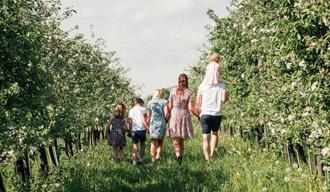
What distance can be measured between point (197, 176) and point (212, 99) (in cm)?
195

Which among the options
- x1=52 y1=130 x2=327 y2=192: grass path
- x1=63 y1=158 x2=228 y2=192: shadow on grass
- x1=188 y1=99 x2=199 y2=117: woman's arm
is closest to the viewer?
x1=52 y1=130 x2=327 y2=192: grass path

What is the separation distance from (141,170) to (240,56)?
13.7 feet

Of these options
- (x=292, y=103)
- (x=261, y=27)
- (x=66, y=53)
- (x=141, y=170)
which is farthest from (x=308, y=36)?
(x=66, y=53)

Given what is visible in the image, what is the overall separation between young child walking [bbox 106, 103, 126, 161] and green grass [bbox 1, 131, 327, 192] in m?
2.11

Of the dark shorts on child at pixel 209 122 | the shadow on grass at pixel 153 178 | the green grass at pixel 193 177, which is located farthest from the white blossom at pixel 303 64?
the dark shorts on child at pixel 209 122

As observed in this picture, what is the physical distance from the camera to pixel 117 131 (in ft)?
51.6

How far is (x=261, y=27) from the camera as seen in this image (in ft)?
29.2

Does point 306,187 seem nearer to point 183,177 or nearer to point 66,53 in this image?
point 183,177

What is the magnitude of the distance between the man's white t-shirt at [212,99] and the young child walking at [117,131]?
Answer: 4.95 meters

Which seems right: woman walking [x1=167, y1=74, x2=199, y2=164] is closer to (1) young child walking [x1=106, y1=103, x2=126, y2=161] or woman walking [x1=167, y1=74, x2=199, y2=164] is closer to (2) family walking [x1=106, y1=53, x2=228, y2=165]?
(2) family walking [x1=106, y1=53, x2=228, y2=165]

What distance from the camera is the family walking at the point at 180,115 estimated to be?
11281 mm

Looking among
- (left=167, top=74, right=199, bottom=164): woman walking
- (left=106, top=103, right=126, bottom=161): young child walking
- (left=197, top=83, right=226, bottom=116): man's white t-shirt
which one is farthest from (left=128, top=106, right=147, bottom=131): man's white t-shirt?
(left=197, top=83, right=226, bottom=116): man's white t-shirt

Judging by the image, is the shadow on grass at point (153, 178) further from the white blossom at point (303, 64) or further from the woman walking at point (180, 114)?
the white blossom at point (303, 64)

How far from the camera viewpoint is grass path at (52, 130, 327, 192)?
761 centimetres
